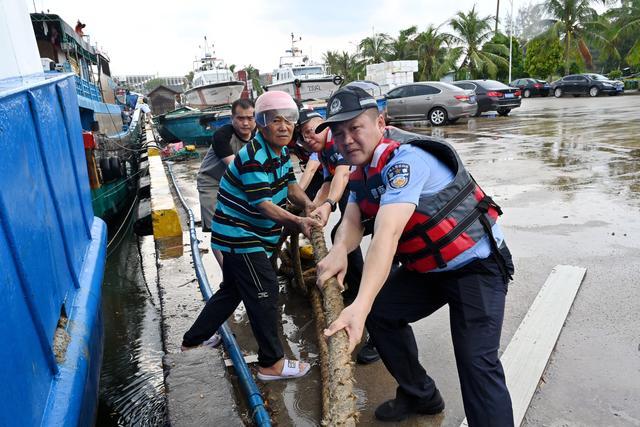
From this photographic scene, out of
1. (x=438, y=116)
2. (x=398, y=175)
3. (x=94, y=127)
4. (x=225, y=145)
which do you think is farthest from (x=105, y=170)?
(x=438, y=116)

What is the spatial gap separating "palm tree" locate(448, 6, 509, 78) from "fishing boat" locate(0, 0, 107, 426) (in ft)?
112

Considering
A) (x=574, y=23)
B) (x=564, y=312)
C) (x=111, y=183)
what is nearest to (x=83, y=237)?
(x=564, y=312)

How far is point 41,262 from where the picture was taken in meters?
2.47

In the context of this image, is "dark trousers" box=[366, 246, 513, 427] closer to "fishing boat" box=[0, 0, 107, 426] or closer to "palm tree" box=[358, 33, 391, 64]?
"fishing boat" box=[0, 0, 107, 426]

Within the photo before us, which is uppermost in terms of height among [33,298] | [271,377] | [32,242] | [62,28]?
[62,28]

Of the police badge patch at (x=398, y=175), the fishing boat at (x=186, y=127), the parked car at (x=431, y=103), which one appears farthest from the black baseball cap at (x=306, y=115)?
the parked car at (x=431, y=103)

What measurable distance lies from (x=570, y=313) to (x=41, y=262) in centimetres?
361

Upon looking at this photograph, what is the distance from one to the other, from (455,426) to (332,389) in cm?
123

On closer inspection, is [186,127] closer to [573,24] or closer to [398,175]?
[398,175]

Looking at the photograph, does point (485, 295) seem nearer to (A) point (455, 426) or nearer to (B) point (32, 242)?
(A) point (455, 426)

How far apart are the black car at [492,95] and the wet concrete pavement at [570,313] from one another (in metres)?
9.90

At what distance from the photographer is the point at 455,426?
8.82 ft

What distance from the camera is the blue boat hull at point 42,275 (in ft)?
6.27

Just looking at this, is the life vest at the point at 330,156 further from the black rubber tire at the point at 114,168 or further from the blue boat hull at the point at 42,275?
the black rubber tire at the point at 114,168
